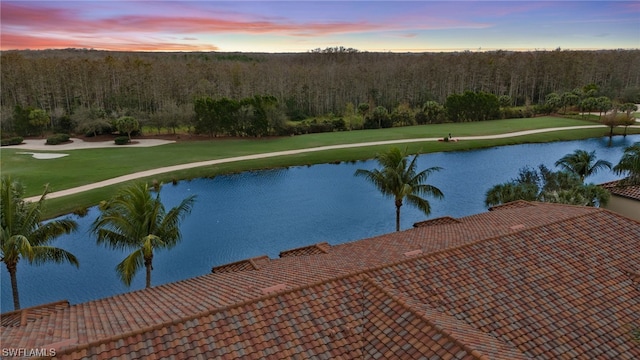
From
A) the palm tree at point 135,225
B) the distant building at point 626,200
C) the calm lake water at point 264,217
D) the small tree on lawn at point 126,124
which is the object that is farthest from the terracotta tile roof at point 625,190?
the small tree on lawn at point 126,124

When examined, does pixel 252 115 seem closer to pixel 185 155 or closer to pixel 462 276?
pixel 185 155

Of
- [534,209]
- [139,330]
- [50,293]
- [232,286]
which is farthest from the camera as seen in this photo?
[50,293]

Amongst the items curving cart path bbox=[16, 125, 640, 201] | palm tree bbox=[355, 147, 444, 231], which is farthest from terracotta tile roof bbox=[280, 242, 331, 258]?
curving cart path bbox=[16, 125, 640, 201]

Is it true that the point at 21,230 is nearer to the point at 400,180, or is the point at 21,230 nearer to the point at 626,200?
the point at 400,180

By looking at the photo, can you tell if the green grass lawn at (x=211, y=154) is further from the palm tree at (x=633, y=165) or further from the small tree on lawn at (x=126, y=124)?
the palm tree at (x=633, y=165)

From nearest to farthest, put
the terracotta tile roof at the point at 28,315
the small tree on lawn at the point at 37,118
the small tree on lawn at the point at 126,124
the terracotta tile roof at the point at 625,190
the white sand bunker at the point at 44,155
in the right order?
the terracotta tile roof at the point at 28,315 → the terracotta tile roof at the point at 625,190 → the white sand bunker at the point at 44,155 → the small tree on lawn at the point at 126,124 → the small tree on lawn at the point at 37,118

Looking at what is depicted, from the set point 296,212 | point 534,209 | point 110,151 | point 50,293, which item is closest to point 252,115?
point 110,151

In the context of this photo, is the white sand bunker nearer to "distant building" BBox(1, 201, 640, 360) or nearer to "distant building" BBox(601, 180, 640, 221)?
"distant building" BBox(1, 201, 640, 360)
